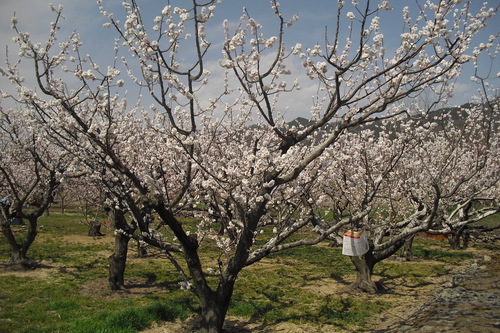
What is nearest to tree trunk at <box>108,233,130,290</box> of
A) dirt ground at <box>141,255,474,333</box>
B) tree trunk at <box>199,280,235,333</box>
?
dirt ground at <box>141,255,474,333</box>

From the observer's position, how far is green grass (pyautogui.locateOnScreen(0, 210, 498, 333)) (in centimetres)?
797

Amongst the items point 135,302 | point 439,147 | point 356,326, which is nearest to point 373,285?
point 356,326

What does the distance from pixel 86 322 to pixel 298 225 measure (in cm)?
503

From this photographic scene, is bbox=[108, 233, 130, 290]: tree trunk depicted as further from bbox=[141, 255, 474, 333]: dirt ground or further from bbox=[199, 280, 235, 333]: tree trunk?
bbox=[199, 280, 235, 333]: tree trunk

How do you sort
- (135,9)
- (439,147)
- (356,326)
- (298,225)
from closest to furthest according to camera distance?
(135,9) < (298,225) < (356,326) < (439,147)

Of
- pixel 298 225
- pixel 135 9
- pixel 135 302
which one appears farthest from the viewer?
pixel 135 302

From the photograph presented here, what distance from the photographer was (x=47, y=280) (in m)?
11.2

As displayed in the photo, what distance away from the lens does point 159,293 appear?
1045cm

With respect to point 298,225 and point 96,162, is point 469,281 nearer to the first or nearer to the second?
point 298,225

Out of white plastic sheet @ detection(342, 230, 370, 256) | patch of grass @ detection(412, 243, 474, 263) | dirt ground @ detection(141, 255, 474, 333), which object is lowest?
dirt ground @ detection(141, 255, 474, 333)

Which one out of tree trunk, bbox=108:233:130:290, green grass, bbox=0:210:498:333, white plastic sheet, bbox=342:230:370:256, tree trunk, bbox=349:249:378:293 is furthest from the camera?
tree trunk, bbox=349:249:378:293

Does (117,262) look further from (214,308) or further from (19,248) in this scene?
(214,308)

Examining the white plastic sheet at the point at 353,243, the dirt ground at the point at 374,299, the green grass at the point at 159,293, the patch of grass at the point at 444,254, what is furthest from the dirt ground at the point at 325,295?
the patch of grass at the point at 444,254

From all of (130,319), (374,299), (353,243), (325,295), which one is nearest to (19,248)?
(130,319)
